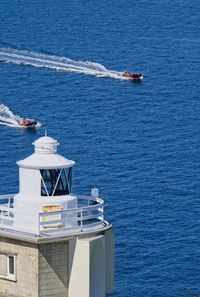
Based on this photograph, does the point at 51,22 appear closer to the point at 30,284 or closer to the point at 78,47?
the point at 78,47

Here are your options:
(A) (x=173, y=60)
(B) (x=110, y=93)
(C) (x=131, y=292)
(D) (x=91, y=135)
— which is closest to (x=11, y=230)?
(C) (x=131, y=292)

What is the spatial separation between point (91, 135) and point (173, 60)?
127ft

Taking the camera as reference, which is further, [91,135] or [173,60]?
[173,60]

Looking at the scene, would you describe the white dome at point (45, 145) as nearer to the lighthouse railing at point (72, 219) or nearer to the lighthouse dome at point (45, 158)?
the lighthouse dome at point (45, 158)

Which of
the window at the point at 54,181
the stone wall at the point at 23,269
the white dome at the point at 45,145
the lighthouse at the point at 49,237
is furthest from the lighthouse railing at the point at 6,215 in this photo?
the white dome at the point at 45,145

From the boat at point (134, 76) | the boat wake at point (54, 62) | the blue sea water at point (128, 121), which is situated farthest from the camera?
the boat wake at point (54, 62)

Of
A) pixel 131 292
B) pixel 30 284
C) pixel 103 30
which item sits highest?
pixel 103 30

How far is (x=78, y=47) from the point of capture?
547 ft

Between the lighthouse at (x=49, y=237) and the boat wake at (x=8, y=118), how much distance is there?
→ 8895 cm

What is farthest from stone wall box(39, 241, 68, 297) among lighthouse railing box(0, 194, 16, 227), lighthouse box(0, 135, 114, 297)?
lighthouse railing box(0, 194, 16, 227)

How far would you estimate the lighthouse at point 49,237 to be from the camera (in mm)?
36625

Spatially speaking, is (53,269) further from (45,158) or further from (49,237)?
(45,158)

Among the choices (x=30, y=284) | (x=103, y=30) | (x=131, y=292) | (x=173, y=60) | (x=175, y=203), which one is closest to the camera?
(x=30, y=284)

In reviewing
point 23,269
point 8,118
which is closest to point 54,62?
point 8,118
